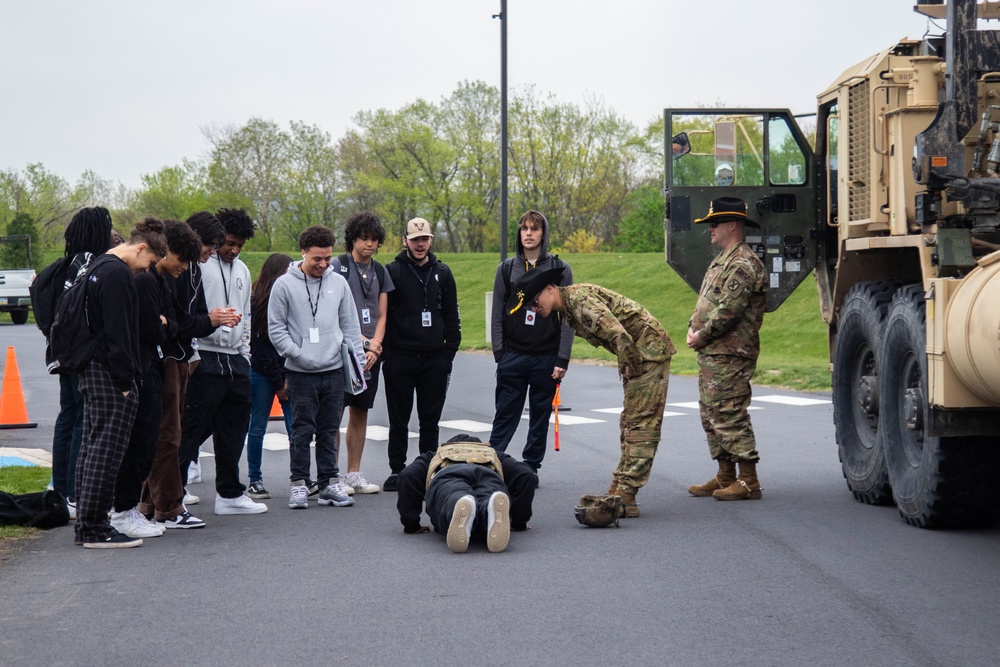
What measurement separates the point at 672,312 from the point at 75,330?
102 ft

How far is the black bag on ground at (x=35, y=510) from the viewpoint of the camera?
793 cm

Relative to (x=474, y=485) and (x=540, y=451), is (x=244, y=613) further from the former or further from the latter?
(x=540, y=451)

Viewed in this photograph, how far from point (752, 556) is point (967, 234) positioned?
222 centimetres

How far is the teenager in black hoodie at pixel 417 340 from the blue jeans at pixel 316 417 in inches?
30.9

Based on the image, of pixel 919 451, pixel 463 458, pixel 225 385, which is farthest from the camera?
pixel 225 385

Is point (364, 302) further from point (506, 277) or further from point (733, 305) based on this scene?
point (733, 305)

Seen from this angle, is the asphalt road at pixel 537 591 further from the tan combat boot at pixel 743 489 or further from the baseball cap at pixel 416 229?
the baseball cap at pixel 416 229

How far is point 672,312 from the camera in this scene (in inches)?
1464

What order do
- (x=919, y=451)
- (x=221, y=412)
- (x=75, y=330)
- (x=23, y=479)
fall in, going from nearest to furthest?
1. (x=75, y=330)
2. (x=919, y=451)
3. (x=221, y=412)
4. (x=23, y=479)

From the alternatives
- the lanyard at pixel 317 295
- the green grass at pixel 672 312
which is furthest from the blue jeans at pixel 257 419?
the green grass at pixel 672 312

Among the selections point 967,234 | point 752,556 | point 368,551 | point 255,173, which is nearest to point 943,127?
point 967,234

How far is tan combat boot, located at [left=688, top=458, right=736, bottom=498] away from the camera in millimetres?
9016

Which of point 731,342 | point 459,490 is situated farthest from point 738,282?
point 459,490

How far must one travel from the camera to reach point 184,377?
317 inches
